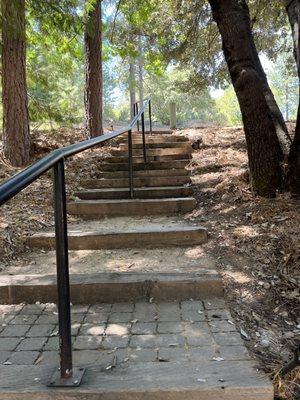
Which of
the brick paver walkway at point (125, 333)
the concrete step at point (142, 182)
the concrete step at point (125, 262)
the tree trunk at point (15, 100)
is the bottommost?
the brick paver walkway at point (125, 333)

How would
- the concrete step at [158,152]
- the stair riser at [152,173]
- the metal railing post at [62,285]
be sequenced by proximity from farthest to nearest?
the concrete step at [158,152], the stair riser at [152,173], the metal railing post at [62,285]

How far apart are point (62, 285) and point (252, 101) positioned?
2919 millimetres

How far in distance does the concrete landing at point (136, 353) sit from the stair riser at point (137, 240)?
91cm

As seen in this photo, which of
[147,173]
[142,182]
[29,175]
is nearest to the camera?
[29,175]

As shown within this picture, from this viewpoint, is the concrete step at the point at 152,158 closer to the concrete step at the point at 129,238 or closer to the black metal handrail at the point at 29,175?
the concrete step at the point at 129,238

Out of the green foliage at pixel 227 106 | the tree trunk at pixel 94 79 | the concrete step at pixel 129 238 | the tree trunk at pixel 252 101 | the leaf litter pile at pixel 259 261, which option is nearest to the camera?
the leaf litter pile at pixel 259 261

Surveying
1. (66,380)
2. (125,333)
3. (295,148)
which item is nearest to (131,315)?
(125,333)

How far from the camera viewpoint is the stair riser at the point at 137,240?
3525 millimetres

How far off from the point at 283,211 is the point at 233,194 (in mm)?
889

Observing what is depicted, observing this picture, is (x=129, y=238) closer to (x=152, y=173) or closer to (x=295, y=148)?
(x=295, y=148)

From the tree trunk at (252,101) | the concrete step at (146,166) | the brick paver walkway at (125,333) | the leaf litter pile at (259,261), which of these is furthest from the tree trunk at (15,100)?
→ the brick paver walkway at (125,333)

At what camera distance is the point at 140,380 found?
6.14 ft

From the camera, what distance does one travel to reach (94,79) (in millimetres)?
7984

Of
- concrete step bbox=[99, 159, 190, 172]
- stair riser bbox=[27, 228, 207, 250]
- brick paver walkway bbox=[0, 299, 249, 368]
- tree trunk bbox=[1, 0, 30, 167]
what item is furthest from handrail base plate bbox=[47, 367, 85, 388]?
tree trunk bbox=[1, 0, 30, 167]
